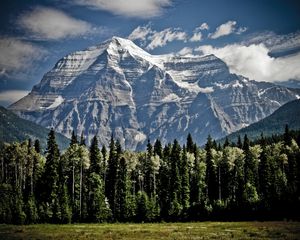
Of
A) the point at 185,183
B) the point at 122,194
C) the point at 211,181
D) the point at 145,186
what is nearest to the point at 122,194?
the point at 122,194

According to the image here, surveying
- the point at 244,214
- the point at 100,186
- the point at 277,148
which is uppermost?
the point at 277,148

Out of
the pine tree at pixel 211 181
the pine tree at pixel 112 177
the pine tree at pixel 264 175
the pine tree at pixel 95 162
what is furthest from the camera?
the pine tree at pixel 211 181

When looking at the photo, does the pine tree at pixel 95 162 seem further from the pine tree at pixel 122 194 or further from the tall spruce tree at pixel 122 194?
the tall spruce tree at pixel 122 194

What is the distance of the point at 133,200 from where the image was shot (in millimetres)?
130625

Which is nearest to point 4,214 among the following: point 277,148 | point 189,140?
point 189,140

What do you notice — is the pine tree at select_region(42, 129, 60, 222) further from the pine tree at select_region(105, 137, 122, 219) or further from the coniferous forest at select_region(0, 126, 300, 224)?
the pine tree at select_region(105, 137, 122, 219)

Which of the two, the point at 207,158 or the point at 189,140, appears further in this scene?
the point at 189,140

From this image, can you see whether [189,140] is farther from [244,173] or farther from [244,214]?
[244,214]

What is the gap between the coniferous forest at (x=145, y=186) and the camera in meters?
120

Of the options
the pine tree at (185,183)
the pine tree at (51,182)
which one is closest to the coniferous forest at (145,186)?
the pine tree at (51,182)

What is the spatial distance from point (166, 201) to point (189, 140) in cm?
4765

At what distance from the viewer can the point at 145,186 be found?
154 meters

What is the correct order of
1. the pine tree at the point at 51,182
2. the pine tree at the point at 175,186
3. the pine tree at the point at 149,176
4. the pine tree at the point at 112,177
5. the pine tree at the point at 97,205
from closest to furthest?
the pine tree at the point at 51,182 < the pine tree at the point at 97,205 < the pine tree at the point at 175,186 < the pine tree at the point at 112,177 < the pine tree at the point at 149,176

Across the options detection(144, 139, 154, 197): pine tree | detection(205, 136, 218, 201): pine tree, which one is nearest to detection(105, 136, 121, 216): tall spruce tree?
detection(144, 139, 154, 197): pine tree
